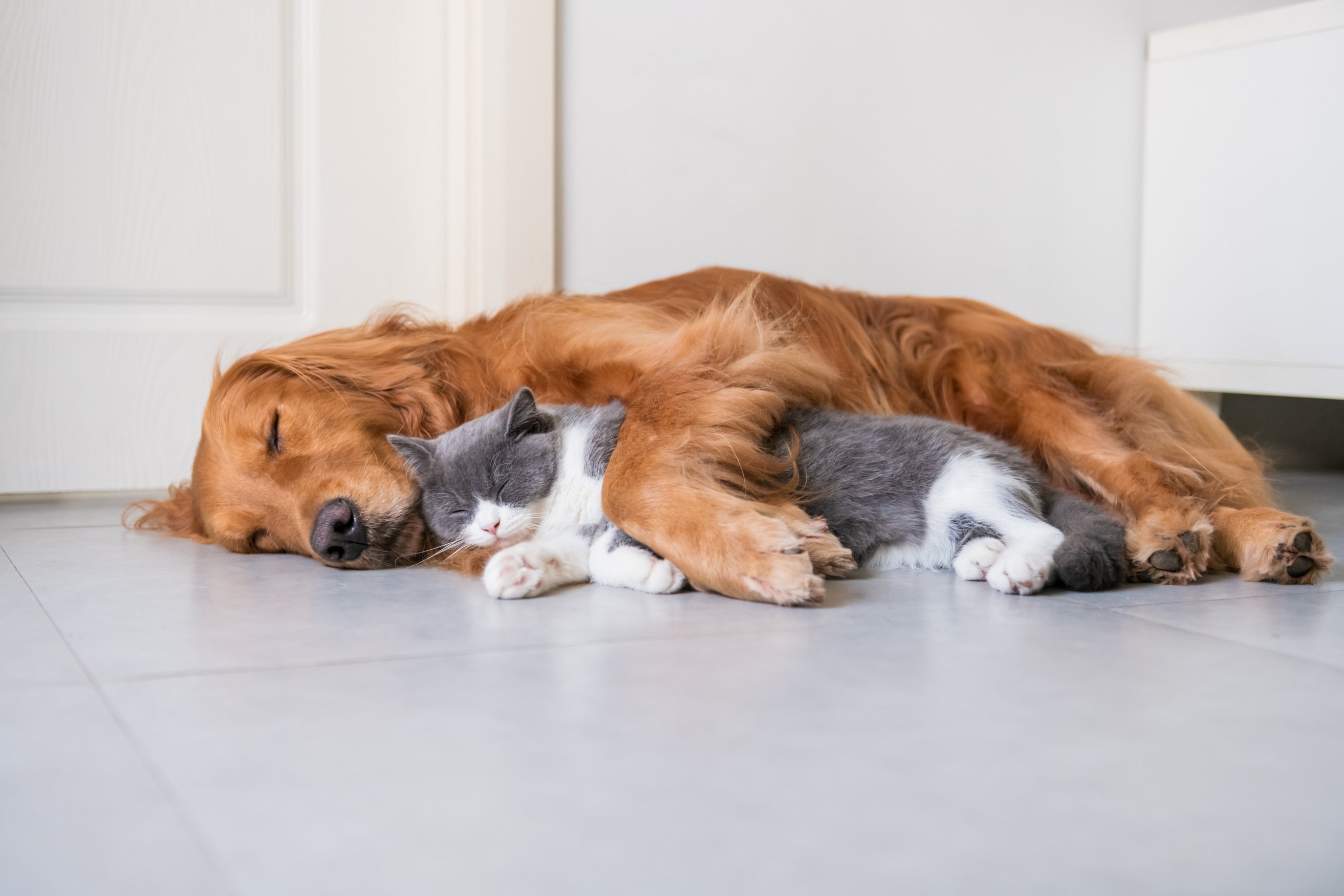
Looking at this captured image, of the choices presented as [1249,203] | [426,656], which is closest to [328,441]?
[426,656]

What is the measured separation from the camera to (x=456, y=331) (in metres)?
2.15

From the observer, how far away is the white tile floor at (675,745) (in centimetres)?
77

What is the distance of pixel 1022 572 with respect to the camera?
154cm

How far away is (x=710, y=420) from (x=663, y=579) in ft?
0.89

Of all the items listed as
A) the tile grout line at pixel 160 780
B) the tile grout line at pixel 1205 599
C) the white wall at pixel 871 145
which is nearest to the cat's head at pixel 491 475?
the tile grout line at pixel 160 780

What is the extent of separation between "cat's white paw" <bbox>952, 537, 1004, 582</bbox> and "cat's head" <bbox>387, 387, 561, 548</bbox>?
61cm

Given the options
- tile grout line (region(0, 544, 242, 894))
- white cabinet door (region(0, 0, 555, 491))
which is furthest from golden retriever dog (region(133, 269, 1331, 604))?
tile grout line (region(0, 544, 242, 894))


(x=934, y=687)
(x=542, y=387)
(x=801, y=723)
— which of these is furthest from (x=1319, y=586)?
(x=542, y=387)

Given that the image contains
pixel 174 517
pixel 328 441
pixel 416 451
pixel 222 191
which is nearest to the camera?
pixel 416 451

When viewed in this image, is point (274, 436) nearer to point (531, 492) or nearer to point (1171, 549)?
point (531, 492)

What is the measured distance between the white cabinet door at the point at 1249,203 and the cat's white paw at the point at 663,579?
5.91 feet

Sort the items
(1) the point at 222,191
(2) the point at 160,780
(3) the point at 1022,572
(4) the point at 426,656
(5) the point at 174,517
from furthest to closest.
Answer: (1) the point at 222,191, (5) the point at 174,517, (3) the point at 1022,572, (4) the point at 426,656, (2) the point at 160,780

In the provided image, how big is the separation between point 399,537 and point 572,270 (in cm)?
119

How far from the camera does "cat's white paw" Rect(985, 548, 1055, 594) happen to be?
1538mm
